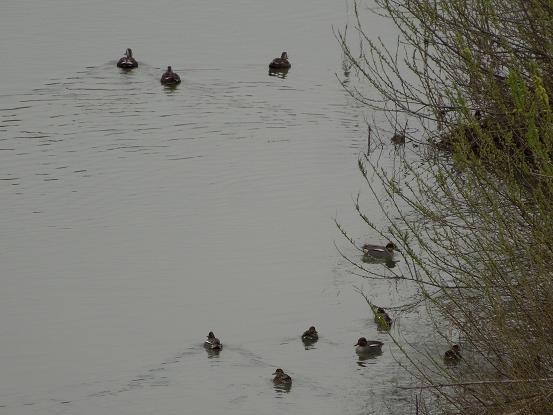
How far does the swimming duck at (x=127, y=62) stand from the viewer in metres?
24.9

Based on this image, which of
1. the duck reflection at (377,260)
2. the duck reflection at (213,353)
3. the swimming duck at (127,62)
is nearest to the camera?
the duck reflection at (213,353)

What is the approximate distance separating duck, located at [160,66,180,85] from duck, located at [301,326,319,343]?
36.1 ft

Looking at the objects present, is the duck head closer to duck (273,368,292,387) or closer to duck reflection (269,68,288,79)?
duck (273,368,292,387)

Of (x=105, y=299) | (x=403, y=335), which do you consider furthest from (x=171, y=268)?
(x=403, y=335)

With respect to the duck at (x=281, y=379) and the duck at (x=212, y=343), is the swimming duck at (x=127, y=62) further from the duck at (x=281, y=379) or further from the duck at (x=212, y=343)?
the duck at (x=281, y=379)

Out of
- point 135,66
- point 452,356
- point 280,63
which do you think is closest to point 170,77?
point 135,66

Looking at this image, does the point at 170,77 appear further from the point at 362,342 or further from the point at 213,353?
the point at 362,342

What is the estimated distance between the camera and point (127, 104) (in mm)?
23391

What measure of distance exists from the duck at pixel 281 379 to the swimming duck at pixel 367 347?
1.14 m

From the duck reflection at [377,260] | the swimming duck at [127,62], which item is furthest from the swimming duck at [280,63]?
the duck reflection at [377,260]

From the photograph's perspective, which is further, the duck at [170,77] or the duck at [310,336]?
the duck at [170,77]

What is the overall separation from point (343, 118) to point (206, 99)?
278cm

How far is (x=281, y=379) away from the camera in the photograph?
12828mm

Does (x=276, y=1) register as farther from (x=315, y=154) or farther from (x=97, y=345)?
(x=97, y=345)
